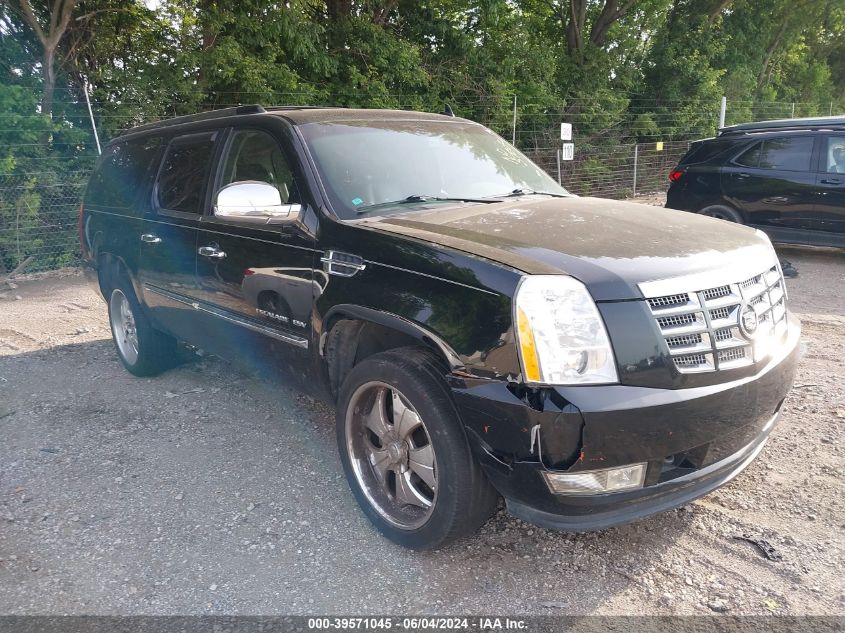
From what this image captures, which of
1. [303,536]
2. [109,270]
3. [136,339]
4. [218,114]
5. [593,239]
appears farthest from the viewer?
[109,270]

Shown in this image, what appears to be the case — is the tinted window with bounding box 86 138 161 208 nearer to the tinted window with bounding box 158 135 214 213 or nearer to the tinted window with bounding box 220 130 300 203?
the tinted window with bounding box 158 135 214 213

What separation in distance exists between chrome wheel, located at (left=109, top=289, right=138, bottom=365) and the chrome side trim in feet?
2.22

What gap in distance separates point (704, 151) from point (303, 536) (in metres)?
8.81

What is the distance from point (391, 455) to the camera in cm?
313

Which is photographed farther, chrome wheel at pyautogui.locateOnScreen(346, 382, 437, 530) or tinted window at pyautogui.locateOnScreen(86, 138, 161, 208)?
tinted window at pyautogui.locateOnScreen(86, 138, 161, 208)

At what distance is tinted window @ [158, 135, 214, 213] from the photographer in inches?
A: 174

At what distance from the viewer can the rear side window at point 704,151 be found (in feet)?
31.5

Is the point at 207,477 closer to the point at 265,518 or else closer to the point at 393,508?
the point at 265,518

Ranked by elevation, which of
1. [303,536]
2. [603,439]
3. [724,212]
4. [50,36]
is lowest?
[303,536]

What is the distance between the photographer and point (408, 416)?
299cm

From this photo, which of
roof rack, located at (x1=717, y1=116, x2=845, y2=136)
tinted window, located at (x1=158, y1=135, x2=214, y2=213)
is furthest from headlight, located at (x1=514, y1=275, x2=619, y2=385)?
roof rack, located at (x1=717, y1=116, x2=845, y2=136)

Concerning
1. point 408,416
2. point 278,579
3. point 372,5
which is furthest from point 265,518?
point 372,5

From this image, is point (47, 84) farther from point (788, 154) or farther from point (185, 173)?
point (788, 154)

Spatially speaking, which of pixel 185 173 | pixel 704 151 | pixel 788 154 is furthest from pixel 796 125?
pixel 185 173
